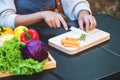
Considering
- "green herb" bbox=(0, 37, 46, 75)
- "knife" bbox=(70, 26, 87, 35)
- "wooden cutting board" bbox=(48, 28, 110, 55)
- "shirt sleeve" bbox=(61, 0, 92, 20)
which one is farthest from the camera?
"shirt sleeve" bbox=(61, 0, 92, 20)

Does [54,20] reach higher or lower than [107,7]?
higher

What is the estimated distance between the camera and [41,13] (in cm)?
142

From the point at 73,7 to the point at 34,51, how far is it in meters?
0.72

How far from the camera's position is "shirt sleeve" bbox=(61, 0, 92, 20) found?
1.65m

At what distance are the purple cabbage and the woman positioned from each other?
0.31 m

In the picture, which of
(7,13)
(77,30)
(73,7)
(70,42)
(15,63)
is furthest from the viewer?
(73,7)

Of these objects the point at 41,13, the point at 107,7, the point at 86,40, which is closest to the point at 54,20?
the point at 41,13

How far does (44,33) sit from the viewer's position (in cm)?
136

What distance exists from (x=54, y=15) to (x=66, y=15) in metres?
0.46

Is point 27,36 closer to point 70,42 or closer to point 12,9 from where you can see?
point 70,42

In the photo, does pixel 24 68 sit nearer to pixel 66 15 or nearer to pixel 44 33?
pixel 44 33

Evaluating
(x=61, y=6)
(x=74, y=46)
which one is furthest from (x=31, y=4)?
(x=74, y=46)

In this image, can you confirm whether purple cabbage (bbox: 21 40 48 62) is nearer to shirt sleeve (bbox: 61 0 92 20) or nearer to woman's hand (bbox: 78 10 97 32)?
woman's hand (bbox: 78 10 97 32)

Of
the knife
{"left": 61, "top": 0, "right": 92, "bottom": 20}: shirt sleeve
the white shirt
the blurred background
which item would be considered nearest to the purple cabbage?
the knife
